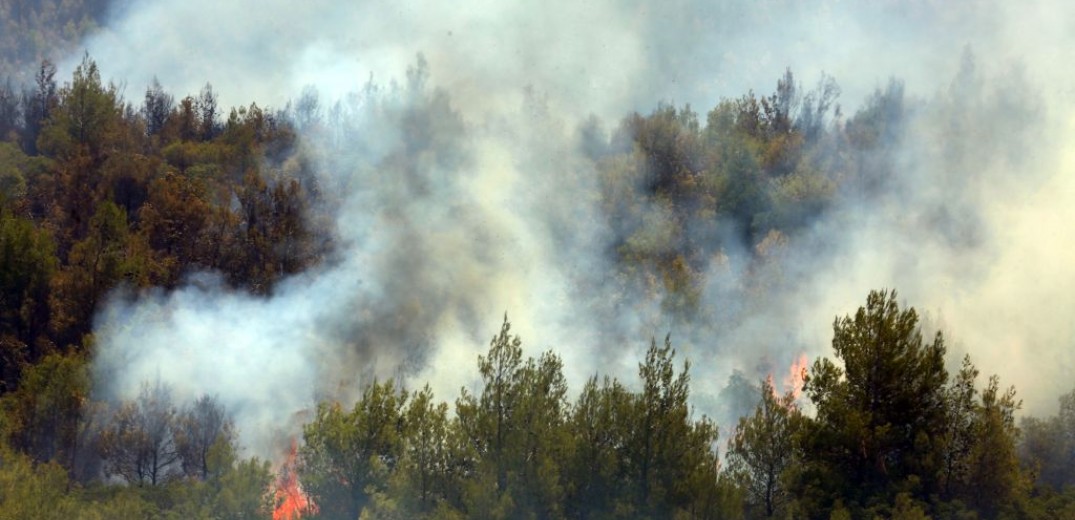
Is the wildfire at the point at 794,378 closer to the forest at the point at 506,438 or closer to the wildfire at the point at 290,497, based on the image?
the forest at the point at 506,438

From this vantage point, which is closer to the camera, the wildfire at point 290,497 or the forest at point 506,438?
the forest at point 506,438

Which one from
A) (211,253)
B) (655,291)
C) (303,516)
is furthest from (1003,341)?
(211,253)

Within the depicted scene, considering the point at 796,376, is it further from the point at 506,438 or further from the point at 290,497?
the point at 290,497

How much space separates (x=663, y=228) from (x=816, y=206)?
8.15 meters

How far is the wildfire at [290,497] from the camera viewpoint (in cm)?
4506

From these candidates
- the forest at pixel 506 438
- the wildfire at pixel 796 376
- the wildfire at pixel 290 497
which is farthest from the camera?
the wildfire at pixel 796 376

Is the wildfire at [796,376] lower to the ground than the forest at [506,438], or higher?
higher

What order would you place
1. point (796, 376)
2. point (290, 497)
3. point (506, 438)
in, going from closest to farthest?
point (506, 438), point (290, 497), point (796, 376)

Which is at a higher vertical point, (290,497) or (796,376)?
(796,376)

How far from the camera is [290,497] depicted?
154ft

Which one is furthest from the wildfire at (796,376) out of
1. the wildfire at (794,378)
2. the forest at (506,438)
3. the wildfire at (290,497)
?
the wildfire at (290,497)

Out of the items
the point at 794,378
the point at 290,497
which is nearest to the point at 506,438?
the point at 290,497

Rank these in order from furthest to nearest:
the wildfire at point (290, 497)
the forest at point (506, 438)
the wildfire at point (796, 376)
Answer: the wildfire at point (796, 376)
the wildfire at point (290, 497)
the forest at point (506, 438)

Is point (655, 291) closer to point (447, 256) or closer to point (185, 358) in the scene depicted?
point (447, 256)
